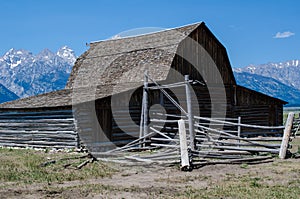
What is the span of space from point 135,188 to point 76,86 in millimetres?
18074

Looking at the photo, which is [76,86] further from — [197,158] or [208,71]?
[197,158]

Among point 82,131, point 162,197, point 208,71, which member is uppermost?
point 208,71

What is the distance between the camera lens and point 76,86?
27.2 metres

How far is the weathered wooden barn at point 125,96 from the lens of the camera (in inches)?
775

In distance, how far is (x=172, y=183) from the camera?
10516mm

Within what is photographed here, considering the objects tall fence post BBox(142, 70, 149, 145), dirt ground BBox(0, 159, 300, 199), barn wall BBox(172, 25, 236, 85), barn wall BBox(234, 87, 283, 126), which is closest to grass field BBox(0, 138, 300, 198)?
dirt ground BBox(0, 159, 300, 199)

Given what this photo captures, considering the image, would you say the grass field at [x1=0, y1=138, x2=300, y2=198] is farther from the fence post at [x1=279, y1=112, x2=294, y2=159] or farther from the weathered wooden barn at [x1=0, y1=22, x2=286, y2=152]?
the weathered wooden barn at [x1=0, y1=22, x2=286, y2=152]

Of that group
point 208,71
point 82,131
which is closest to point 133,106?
point 82,131

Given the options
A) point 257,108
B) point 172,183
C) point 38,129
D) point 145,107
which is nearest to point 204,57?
point 257,108

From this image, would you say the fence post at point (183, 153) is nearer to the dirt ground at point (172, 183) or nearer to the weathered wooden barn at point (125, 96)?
the dirt ground at point (172, 183)

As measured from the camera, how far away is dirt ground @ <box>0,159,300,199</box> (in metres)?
9.26

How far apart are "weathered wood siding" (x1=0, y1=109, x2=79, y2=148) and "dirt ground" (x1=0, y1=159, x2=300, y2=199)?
7.39m

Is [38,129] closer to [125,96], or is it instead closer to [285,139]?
[125,96]

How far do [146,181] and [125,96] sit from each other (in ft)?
32.5
